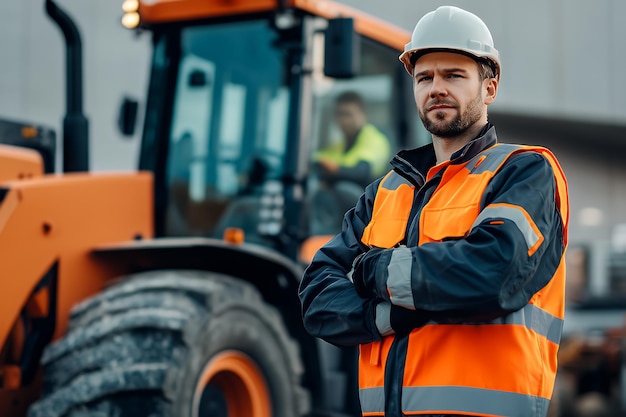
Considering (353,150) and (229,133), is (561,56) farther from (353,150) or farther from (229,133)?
(229,133)

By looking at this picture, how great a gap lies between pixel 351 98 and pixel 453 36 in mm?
2934

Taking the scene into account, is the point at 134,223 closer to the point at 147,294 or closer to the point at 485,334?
the point at 147,294

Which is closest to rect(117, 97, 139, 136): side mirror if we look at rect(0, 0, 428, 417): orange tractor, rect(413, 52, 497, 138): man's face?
rect(0, 0, 428, 417): orange tractor

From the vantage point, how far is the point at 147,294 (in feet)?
13.6

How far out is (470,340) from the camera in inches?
91.4

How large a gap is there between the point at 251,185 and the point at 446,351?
2843mm

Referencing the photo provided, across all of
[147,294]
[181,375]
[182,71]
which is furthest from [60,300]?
[182,71]

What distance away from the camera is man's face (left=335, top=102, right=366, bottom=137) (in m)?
5.34

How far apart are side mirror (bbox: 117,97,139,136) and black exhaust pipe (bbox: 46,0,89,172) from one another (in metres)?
0.61

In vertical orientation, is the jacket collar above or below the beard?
below

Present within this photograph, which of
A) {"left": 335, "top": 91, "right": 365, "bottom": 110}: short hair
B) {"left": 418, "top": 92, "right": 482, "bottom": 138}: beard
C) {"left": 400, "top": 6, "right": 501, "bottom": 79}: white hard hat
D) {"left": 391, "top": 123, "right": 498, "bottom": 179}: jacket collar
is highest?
{"left": 335, "top": 91, "right": 365, "bottom": 110}: short hair

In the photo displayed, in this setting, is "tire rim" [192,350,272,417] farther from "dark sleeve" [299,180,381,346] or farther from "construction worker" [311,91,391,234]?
"dark sleeve" [299,180,381,346]

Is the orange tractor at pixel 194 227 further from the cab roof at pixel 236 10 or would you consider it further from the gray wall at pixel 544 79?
the gray wall at pixel 544 79

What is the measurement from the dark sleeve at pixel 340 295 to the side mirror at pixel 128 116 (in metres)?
2.90
